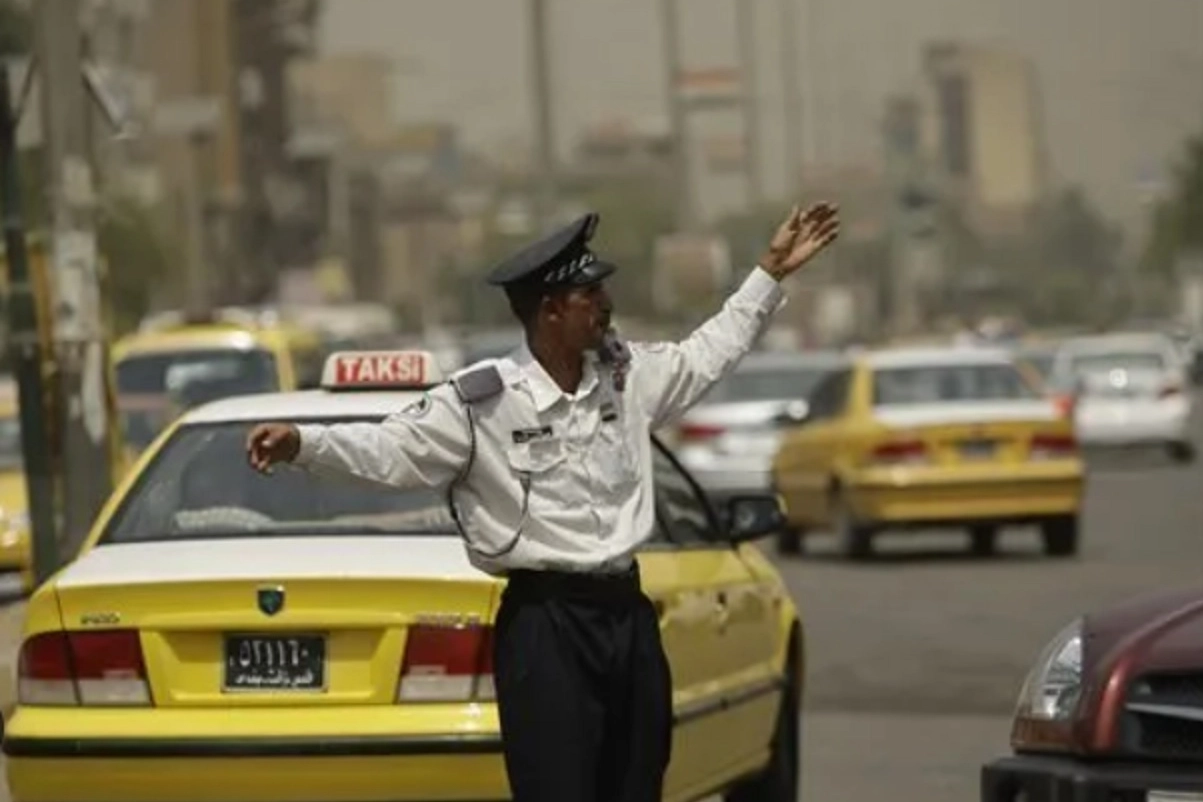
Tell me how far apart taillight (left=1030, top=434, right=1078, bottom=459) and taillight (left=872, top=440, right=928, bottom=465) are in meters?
0.75

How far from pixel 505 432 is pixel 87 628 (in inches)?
88.3

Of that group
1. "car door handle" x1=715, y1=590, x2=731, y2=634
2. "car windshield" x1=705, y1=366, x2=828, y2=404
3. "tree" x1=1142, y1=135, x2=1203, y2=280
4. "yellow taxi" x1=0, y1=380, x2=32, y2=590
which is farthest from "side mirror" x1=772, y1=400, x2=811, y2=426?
"tree" x1=1142, y1=135, x2=1203, y2=280

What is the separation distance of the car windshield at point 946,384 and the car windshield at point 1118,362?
2027 centimetres

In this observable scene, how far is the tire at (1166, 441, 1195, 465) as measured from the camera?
1957 inches

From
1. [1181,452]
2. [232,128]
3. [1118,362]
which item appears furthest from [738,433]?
[232,128]

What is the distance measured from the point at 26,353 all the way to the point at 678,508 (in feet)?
27.9

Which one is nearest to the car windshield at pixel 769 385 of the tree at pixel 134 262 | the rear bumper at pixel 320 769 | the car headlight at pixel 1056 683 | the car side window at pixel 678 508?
the car side window at pixel 678 508

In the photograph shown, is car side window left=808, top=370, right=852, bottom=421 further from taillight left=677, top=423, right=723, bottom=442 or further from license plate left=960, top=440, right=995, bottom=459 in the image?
taillight left=677, top=423, right=723, bottom=442

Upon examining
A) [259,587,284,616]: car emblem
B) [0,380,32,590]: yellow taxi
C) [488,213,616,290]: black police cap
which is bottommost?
[0,380,32,590]: yellow taxi

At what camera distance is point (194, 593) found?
10.8 meters

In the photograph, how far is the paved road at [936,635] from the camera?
15.7m

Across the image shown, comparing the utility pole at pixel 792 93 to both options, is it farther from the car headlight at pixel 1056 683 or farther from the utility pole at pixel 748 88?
the car headlight at pixel 1056 683

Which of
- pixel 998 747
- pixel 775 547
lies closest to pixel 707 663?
pixel 998 747

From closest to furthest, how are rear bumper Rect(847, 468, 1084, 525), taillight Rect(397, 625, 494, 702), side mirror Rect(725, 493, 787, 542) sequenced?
taillight Rect(397, 625, 494, 702) < side mirror Rect(725, 493, 787, 542) < rear bumper Rect(847, 468, 1084, 525)
